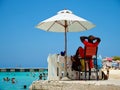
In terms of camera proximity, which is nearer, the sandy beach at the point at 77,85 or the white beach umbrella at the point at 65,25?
the sandy beach at the point at 77,85

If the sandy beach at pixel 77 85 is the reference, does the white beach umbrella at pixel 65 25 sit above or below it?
above

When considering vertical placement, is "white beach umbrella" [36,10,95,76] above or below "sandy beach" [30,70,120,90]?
above

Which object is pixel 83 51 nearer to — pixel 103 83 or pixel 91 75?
pixel 91 75

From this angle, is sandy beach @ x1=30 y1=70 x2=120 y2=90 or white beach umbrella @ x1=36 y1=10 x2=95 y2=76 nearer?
sandy beach @ x1=30 y1=70 x2=120 y2=90

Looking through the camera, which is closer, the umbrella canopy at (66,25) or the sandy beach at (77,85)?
the sandy beach at (77,85)

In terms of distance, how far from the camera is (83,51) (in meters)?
8.48

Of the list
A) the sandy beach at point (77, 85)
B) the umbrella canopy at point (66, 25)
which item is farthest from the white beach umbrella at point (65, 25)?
the sandy beach at point (77, 85)

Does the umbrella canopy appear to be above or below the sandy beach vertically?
above

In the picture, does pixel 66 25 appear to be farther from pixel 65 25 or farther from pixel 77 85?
pixel 77 85

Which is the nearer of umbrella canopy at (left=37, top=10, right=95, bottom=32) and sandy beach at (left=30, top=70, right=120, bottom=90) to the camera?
sandy beach at (left=30, top=70, right=120, bottom=90)

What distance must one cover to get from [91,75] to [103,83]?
1.69 meters

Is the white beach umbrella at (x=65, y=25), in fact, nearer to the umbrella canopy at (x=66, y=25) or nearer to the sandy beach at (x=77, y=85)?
the umbrella canopy at (x=66, y=25)

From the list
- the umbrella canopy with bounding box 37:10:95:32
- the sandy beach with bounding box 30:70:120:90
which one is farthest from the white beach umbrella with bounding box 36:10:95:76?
the sandy beach with bounding box 30:70:120:90

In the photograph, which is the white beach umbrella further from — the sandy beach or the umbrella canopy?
the sandy beach
